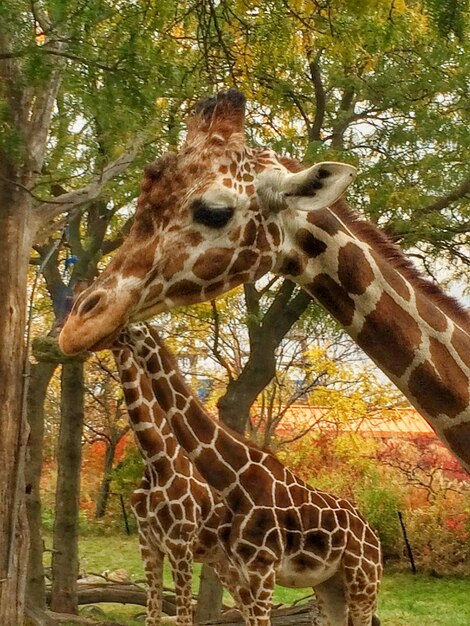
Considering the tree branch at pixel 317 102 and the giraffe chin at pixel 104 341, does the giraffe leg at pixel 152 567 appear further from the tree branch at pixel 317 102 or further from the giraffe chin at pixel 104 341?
the giraffe chin at pixel 104 341

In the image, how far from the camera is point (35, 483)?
5.99 meters

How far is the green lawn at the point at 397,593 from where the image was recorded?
281 inches

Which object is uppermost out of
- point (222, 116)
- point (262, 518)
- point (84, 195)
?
point (84, 195)

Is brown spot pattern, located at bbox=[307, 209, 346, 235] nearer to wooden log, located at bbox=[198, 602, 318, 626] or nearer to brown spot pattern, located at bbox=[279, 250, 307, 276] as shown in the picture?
brown spot pattern, located at bbox=[279, 250, 307, 276]

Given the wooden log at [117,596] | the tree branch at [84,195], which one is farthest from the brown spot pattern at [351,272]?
the wooden log at [117,596]

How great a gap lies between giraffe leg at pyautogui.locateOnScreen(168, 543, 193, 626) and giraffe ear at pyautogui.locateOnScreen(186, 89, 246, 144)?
322cm

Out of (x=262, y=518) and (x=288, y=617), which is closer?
(x=262, y=518)

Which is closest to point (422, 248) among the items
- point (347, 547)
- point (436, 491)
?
point (347, 547)

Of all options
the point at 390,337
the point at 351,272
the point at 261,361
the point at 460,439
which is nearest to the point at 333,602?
the point at 261,361

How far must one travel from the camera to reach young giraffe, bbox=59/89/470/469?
1849 millimetres

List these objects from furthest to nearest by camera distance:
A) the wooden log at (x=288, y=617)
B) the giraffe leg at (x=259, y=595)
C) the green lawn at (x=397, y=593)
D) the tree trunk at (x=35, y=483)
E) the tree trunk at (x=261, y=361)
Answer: the green lawn at (x=397, y=593)
the tree trunk at (x=261, y=361)
the tree trunk at (x=35, y=483)
the wooden log at (x=288, y=617)
the giraffe leg at (x=259, y=595)

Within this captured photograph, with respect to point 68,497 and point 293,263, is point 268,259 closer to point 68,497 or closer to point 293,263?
point 293,263

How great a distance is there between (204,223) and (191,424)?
2434 millimetres

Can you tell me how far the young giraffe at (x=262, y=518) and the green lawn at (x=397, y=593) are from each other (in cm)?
260
